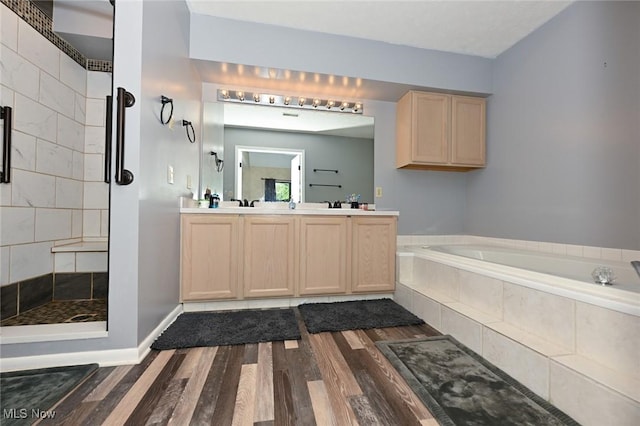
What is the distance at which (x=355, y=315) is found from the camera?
7.31 ft

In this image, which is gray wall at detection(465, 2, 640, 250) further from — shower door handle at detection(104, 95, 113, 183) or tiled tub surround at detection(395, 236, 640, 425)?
shower door handle at detection(104, 95, 113, 183)

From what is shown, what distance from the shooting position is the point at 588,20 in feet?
6.84

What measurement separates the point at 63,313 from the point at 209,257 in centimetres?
95

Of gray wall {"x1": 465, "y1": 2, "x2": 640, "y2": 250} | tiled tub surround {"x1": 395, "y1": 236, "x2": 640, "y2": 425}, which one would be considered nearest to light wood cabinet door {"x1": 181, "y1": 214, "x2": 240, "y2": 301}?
tiled tub surround {"x1": 395, "y1": 236, "x2": 640, "y2": 425}

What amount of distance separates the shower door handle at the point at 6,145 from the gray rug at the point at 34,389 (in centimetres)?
110

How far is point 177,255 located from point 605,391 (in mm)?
2473

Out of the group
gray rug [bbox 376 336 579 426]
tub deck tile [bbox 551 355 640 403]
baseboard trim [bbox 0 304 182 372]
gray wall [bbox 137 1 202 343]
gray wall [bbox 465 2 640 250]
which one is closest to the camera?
tub deck tile [bbox 551 355 640 403]

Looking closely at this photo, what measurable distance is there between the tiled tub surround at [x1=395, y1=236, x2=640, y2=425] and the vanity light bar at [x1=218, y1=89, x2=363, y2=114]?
6.22ft

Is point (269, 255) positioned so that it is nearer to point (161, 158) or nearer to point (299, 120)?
point (161, 158)

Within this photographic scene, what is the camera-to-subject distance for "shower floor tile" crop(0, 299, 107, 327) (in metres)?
1.64

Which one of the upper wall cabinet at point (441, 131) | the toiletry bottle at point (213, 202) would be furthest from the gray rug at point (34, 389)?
the upper wall cabinet at point (441, 131)

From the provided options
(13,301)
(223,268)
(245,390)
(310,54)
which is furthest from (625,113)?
(13,301)

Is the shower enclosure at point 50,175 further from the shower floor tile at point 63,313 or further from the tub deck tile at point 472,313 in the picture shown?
the tub deck tile at point 472,313

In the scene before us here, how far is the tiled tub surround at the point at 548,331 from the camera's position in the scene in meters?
1.02
